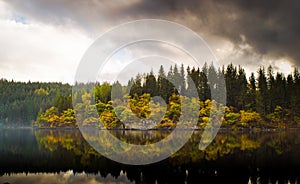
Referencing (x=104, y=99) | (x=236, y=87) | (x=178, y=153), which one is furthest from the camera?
(x=236, y=87)

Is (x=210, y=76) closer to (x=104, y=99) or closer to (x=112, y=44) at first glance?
(x=104, y=99)

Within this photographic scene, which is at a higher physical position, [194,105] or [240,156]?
[194,105]

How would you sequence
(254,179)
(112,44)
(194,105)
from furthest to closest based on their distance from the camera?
(194,105) → (112,44) → (254,179)

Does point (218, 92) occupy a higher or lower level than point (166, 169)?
higher

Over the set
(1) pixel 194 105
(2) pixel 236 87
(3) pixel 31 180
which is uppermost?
(2) pixel 236 87

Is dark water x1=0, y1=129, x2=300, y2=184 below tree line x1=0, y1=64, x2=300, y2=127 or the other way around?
below

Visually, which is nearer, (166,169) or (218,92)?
(166,169)

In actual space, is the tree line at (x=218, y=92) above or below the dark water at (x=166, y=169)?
above

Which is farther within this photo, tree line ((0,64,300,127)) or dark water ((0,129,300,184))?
tree line ((0,64,300,127))

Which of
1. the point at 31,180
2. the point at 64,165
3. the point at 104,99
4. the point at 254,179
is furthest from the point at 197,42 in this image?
the point at 104,99

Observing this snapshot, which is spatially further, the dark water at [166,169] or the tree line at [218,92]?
the tree line at [218,92]

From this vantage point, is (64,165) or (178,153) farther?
(178,153)

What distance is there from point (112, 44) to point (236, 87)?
28.8 m

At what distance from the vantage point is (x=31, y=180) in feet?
26.7
